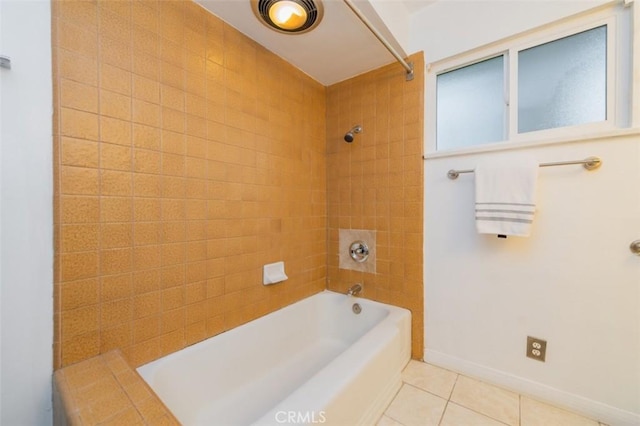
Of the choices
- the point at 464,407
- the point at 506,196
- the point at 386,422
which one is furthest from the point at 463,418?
the point at 506,196

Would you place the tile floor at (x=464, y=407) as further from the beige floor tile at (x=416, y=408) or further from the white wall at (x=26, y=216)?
the white wall at (x=26, y=216)

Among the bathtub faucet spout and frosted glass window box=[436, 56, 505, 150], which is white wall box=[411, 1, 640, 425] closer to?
frosted glass window box=[436, 56, 505, 150]

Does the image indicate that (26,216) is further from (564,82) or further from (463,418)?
(564,82)

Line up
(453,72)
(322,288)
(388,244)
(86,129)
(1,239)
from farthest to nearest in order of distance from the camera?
1. (322,288)
2. (388,244)
3. (453,72)
4. (86,129)
5. (1,239)

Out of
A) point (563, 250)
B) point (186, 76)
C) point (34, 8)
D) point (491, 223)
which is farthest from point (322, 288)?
point (34, 8)

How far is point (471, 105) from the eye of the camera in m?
1.58

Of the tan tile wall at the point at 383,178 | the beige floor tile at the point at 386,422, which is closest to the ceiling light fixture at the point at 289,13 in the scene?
the tan tile wall at the point at 383,178

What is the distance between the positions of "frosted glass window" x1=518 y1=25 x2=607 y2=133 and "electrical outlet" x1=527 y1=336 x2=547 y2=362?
1130 mm

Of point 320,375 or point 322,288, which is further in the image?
point 322,288

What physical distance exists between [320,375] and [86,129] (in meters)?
1.30

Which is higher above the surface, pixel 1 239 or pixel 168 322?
pixel 1 239

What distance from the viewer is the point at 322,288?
2.07 metres

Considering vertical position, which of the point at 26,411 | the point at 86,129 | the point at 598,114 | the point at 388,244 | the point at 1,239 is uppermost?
the point at 598,114

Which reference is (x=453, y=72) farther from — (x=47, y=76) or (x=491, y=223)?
(x=47, y=76)
